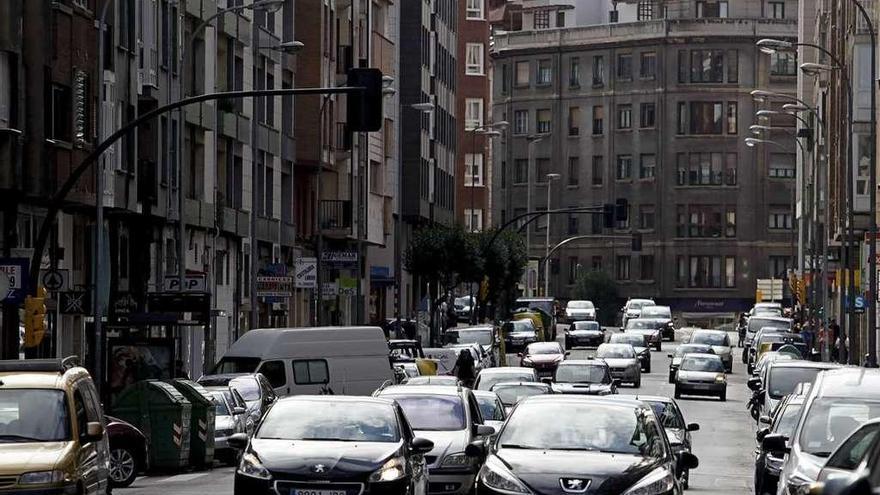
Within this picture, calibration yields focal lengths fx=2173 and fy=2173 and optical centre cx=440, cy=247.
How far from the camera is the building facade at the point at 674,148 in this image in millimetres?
143125

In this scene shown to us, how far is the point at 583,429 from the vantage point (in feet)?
64.8

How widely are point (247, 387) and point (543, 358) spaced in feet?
106

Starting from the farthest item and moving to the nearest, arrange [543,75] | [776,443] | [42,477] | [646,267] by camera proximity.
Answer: [543,75] → [646,267] → [776,443] → [42,477]

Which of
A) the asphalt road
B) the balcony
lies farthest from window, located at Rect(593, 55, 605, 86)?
the asphalt road

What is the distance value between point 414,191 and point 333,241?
18.5 meters

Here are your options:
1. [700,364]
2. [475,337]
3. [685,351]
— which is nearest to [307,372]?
[700,364]

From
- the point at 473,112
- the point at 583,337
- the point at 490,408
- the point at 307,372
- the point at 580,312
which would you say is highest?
the point at 473,112

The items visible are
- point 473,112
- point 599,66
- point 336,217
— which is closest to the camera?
point 336,217

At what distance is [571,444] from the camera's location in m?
19.4

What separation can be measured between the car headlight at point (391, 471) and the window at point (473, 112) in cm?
10270

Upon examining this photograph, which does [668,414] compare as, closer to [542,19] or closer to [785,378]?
[785,378]

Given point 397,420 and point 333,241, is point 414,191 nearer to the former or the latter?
point 333,241

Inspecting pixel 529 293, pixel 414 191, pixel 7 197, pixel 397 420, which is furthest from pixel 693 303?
pixel 397 420

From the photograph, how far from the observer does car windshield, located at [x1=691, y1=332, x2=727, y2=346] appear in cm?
8062
